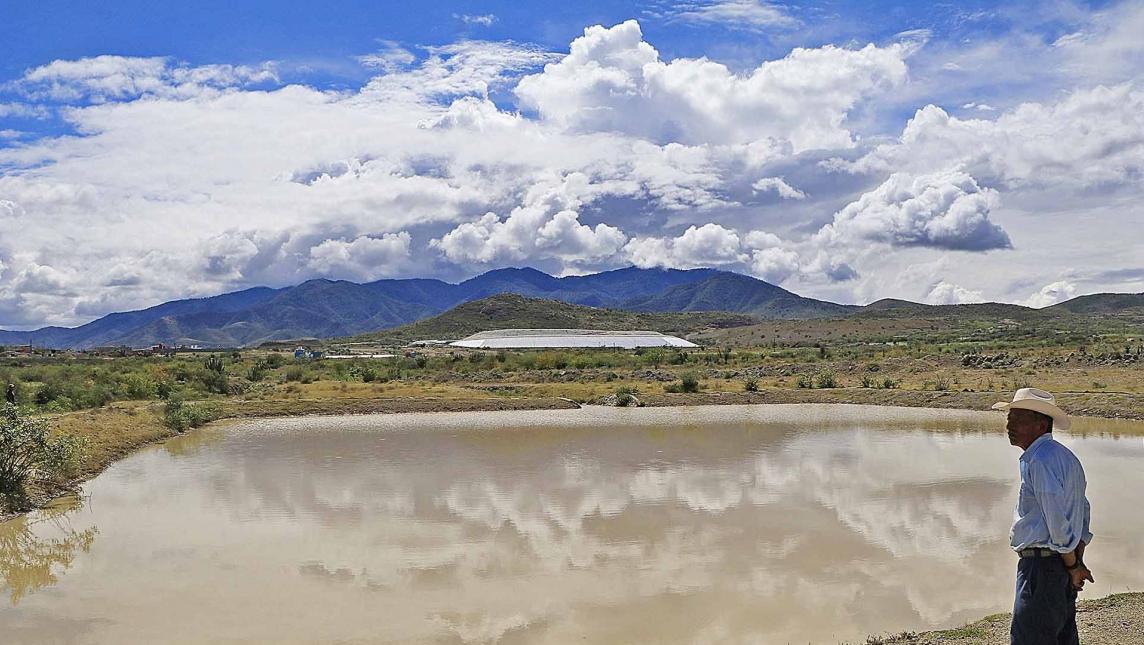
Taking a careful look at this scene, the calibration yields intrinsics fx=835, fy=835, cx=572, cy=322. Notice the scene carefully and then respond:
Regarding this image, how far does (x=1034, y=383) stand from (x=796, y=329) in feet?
263

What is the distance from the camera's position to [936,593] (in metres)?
10.6

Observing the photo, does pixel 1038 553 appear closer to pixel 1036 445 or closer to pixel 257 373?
pixel 1036 445

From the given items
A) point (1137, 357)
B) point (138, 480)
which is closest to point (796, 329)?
point (1137, 357)

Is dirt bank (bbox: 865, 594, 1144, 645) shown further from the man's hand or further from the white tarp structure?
the white tarp structure

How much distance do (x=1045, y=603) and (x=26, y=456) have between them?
19714mm

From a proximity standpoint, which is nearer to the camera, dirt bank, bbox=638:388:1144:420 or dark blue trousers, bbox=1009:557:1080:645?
dark blue trousers, bbox=1009:557:1080:645

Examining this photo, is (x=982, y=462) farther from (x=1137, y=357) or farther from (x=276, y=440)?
(x=1137, y=357)

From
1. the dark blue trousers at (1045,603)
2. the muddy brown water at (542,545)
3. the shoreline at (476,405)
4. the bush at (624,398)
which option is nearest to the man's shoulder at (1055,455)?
the dark blue trousers at (1045,603)

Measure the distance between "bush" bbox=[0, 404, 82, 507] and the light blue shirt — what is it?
729 inches

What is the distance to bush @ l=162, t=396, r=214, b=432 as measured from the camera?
31484 mm

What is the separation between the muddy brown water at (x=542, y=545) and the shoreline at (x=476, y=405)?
353 cm

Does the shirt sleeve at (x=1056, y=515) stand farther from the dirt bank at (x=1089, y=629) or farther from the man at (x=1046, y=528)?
the dirt bank at (x=1089, y=629)

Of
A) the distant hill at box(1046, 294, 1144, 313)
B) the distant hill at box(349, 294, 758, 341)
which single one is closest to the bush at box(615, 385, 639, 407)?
the distant hill at box(349, 294, 758, 341)

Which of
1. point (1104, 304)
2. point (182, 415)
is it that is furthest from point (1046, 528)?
point (1104, 304)
